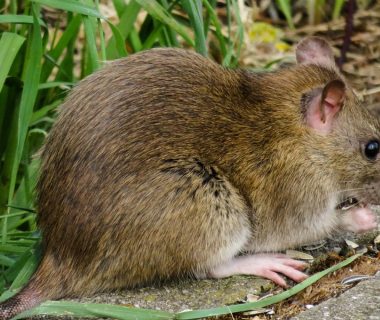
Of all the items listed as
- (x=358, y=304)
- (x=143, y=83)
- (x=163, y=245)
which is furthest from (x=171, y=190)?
(x=358, y=304)

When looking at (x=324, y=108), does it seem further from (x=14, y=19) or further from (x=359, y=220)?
(x=14, y=19)

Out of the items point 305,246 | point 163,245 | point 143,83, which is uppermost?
point 143,83

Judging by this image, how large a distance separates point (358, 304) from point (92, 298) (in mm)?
1045

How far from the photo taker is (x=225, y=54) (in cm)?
505

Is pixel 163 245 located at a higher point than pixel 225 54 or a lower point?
lower

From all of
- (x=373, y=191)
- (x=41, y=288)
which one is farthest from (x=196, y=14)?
(x=41, y=288)

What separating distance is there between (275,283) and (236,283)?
163 millimetres

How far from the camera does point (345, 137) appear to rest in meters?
4.24

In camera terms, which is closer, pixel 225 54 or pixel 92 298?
pixel 92 298

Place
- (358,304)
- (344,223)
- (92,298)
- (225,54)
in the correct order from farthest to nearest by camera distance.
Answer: (225,54)
(344,223)
(92,298)
(358,304)

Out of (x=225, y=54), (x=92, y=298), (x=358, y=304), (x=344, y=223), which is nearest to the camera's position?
(x=358, y=304)

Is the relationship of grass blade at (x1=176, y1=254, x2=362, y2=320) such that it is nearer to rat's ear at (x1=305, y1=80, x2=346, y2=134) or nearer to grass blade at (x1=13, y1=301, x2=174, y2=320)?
grass blade at (x1=13, y1=301, x2=174, y2=320)

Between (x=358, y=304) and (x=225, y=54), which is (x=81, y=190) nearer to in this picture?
(x=358, y=304)

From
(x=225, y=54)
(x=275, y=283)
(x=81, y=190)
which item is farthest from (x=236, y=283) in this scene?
(x=225, y=54)
